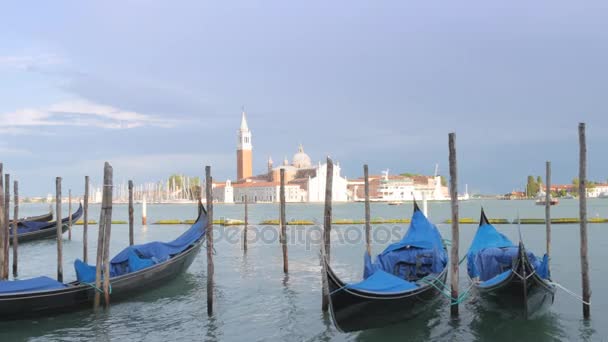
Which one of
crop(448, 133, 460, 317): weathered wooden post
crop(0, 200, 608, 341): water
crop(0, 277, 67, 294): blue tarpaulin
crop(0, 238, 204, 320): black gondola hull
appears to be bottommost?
crop(0, 200, 608, 341): water

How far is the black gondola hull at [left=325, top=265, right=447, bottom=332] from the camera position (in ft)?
16.6

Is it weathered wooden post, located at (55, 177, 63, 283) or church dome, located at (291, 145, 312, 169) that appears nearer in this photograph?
weathered wooden post, located at (55, 177, 63, 283)

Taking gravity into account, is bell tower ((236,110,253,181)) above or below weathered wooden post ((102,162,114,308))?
above

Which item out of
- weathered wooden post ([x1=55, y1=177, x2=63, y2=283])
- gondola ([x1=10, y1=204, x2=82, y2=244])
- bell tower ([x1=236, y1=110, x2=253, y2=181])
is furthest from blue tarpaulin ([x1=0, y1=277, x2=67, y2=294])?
bell tower ([x1=236, y1=110, x2=253, y2=181])

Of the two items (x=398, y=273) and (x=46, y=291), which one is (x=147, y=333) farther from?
(x=398, y=273)

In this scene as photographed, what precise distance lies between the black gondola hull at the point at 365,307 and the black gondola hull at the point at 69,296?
10.4ft

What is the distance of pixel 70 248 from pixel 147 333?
10.5 metres

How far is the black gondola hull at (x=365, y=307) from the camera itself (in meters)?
5.05

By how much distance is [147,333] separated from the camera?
591cm

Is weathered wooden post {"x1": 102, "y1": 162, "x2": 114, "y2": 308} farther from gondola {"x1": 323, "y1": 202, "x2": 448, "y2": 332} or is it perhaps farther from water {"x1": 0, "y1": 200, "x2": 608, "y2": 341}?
gondola {"x1": 323, "y1": 202, "x2": 448, "y2": 332}

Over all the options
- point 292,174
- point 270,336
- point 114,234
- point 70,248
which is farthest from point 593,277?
point 292,174

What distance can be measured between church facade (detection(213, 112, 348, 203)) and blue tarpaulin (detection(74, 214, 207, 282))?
210ft

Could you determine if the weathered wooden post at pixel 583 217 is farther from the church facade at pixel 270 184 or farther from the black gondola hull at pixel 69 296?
the church facade at pixel 270 184

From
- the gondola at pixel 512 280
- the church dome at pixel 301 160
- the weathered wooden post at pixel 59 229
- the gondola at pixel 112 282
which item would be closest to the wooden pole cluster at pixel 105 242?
the gondola at pixel 112 282
